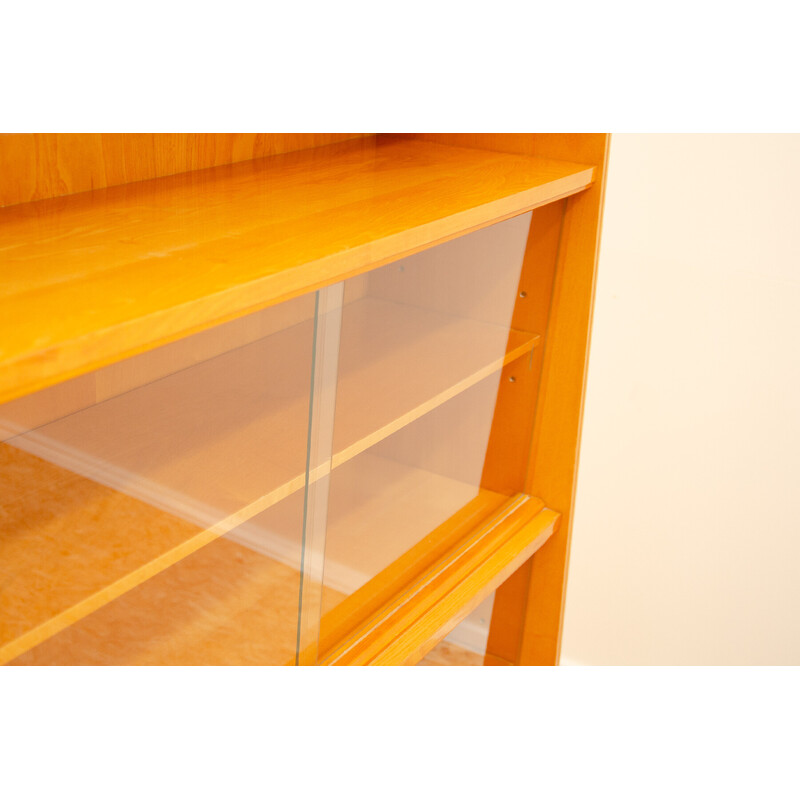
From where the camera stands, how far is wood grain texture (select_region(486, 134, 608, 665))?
1464 millimetres

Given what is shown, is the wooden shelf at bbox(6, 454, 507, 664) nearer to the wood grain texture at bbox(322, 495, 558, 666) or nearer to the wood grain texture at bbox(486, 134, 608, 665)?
the wood grain texture at bbox(322, 495, 558, 666)

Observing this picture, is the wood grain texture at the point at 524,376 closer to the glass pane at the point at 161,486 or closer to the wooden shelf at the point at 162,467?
the wooden shelf at the point at 162,467

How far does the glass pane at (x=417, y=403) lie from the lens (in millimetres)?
1181

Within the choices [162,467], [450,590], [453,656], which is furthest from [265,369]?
[453,656]

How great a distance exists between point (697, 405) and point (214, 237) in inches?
56.6

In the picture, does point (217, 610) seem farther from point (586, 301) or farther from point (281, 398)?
point (586, 301)

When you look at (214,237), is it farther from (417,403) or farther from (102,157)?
(417,403)

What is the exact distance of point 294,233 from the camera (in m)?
0.98

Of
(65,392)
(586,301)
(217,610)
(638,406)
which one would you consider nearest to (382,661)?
(217,610)

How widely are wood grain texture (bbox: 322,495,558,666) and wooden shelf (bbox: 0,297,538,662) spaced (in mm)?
283

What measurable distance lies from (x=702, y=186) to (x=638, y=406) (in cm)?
53

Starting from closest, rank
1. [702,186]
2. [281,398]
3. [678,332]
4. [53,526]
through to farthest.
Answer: [53,526]
[281,398]
[702,186]
[678,332]

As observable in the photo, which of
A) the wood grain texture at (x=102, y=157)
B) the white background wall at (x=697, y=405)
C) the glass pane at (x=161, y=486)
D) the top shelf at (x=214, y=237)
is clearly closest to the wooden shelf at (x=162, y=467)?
the glass pane at (x=161, y=486)

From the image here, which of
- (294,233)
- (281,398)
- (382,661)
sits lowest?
(382,661)
